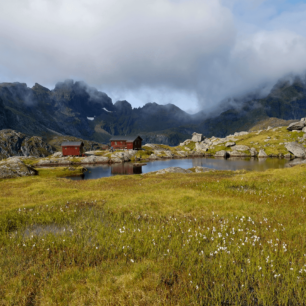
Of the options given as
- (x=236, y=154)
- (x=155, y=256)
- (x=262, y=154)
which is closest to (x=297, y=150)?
(x=262, y=154)

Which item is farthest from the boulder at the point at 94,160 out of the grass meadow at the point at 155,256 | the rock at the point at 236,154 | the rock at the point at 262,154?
the rock at the point at 262,154

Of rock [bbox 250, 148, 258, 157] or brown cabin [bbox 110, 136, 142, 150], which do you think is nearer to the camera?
rock [bbox 250, 148, 258, 157]

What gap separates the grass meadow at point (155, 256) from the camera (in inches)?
216

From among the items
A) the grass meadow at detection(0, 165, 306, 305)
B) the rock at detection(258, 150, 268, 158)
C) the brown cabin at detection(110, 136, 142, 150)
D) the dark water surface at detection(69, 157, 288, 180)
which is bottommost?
the dark water surface at detection(69, 157, 288, 180)

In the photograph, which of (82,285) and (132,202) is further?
(132,202)

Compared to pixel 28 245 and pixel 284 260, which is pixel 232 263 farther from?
pixel 28 245

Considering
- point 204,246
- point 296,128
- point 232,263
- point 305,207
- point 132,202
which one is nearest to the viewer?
point 232,263

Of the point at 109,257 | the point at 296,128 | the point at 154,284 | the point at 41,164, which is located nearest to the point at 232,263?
the point at 154,284

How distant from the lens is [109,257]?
7.76 m

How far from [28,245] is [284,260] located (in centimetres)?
1108

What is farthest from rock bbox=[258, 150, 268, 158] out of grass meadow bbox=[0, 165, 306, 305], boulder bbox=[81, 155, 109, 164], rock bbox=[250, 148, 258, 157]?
grass meadow bbox=[0, 165, 306, 305]

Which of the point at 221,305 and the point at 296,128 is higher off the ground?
the point at 296,128

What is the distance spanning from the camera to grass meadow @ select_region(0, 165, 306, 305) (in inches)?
216

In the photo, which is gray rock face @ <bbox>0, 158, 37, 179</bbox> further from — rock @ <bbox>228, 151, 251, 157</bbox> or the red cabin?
rock @ <bbox>228, 151, 251, 157</bbox>
